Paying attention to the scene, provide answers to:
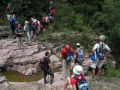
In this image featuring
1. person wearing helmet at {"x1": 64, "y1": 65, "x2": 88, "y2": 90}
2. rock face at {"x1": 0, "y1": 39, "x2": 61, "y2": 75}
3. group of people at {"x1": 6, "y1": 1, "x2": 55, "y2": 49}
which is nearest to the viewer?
person wearing helmet at {"x1": 64, "y1": 65, "x2": 88, "y2": 90}

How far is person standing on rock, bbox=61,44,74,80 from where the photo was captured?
53.6 feet

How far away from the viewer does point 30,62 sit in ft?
69.5

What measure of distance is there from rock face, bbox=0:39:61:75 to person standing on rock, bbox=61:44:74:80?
3.25 meters

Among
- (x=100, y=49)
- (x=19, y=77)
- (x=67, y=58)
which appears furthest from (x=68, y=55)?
(x=19, y=77)

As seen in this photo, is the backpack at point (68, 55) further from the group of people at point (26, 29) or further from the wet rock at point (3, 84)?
the group of people at point (26, 29)

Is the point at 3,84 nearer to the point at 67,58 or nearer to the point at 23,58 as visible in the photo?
the point at 67,58

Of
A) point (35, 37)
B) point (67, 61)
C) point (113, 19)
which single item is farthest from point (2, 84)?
point (113, 19)

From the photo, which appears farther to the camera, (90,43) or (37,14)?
(37,14)

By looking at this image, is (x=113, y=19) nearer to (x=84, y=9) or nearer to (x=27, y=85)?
(x=84, y=9)

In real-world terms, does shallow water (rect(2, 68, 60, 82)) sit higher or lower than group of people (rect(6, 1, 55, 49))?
lower

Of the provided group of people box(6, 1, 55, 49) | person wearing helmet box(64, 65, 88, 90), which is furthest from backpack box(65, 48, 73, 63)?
group of people box(6, 1, 55, 49)

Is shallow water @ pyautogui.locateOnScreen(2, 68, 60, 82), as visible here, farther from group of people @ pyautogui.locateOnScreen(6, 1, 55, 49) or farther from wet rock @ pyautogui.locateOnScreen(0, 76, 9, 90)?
group of people @ pyautogui.locateOnScreen(6, 1, 55, 49)

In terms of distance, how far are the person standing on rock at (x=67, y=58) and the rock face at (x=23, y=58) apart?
3.25 meters

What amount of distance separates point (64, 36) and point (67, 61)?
25.9 feet
